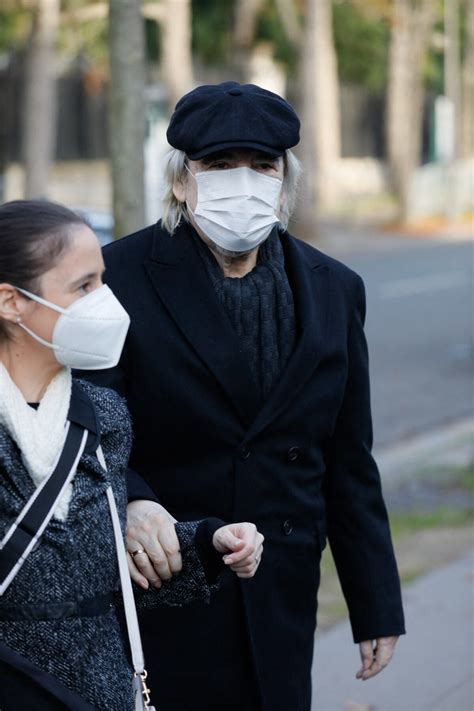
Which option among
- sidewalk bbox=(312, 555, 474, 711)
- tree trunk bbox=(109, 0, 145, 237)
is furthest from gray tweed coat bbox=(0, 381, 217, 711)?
tree trunk bbox=(109, 0, 145, 237)

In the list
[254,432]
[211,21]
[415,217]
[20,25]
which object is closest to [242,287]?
[254,432]

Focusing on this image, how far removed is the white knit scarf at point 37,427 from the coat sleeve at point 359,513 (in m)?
0.97

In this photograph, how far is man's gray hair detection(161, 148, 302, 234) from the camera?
9.39 feet

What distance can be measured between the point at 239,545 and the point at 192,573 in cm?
17

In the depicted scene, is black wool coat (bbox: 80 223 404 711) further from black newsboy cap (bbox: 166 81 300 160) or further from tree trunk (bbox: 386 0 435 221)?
tree trunk (bbox: 386 0 435 221)

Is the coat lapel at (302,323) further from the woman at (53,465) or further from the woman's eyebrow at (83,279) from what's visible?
the woman's eyebrow at (83,279)

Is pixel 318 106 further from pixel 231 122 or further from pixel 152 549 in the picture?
pixel 152 549

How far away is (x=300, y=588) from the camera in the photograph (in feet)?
9.62

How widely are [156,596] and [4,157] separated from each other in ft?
107

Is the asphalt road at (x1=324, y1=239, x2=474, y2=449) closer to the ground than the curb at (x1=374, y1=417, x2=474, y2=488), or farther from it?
closer to the ground

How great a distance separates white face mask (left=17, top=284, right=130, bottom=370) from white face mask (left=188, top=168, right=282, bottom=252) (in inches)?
20.0

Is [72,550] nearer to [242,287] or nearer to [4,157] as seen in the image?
[242,287]

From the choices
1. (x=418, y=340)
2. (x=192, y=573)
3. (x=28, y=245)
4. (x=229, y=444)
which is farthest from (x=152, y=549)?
(x=418, y=340)

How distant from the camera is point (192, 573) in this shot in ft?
8.12
